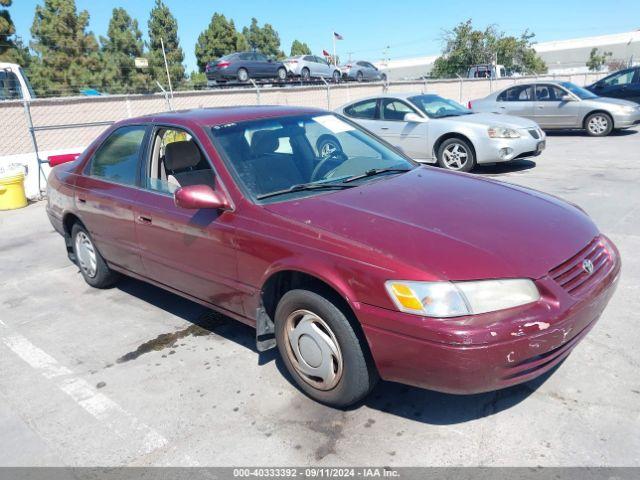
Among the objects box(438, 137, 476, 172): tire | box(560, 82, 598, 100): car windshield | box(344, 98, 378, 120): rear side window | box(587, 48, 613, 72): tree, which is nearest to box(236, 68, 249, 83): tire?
box(560, 82, 598, 100): car windshield

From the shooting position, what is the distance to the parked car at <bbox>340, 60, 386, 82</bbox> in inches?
1221

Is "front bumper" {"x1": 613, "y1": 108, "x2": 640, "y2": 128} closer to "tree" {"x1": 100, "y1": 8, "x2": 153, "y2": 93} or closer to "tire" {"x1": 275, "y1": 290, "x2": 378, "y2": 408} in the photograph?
"tire" {"x1": 275, "y1": 290, "x2": 378, "y2": 408}

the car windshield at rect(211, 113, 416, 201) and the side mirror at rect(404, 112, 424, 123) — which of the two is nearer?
the car windshield at rect(211, 113, 416, 201)

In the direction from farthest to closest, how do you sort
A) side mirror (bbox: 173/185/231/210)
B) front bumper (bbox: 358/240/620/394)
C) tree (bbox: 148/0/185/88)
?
tree (bbox: 148/0/185/88)
side mirror (bbox: 173/185/231/210)
front bumper (bbox: 358/240/620/394)

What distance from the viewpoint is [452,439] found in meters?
2.69

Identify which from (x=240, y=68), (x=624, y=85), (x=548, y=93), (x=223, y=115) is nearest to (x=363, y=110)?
(x=548, y=93)

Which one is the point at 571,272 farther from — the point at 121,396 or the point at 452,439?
→ the point at 121,396

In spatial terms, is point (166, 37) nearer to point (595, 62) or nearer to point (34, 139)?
point (34, 139)

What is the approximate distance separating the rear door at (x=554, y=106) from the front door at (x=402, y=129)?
19.7ft

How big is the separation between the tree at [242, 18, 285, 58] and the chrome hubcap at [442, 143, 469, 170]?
154ft

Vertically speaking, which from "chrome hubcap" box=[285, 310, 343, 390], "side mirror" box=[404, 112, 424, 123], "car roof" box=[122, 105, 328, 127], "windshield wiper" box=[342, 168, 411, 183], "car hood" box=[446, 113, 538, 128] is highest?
"car roof" box=[122, 105, 328, 127]

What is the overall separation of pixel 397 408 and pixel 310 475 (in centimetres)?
70

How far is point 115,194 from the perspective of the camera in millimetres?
4301

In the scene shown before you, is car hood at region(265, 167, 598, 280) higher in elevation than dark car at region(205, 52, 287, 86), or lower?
lower
